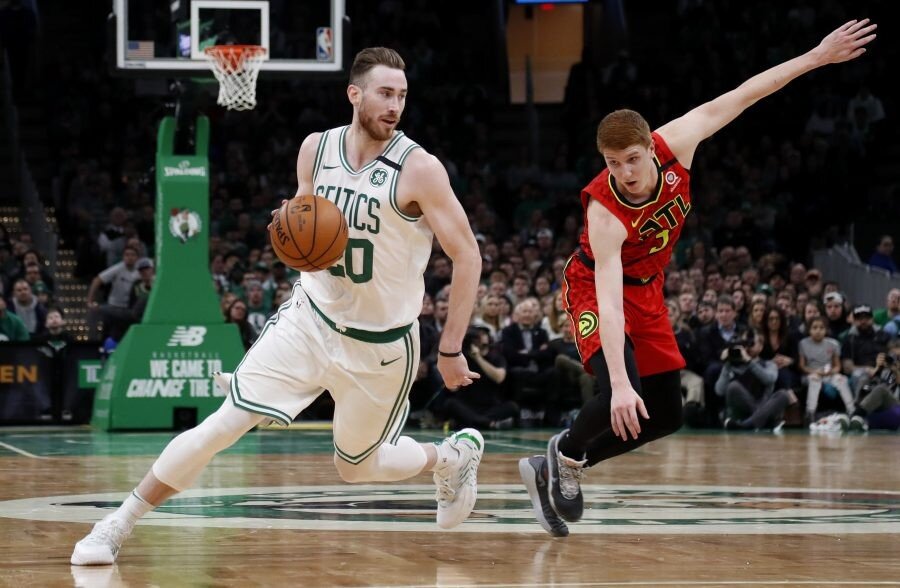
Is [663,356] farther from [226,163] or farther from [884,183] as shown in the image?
[884,183]

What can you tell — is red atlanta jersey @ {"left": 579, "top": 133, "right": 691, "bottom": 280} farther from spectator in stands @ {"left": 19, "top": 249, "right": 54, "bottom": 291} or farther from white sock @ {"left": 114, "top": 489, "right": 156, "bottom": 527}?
spectator in stands @ {"left": 19, "top": 249, "right": 54, "bottom": 291}

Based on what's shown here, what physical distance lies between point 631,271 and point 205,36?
8945 millimetres

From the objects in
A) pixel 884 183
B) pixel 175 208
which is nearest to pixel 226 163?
pixel 175 208

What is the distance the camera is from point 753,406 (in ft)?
57.7

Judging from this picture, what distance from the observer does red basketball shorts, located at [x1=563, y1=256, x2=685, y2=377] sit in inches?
283

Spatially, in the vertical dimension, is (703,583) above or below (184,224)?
below

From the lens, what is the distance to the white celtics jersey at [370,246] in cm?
642

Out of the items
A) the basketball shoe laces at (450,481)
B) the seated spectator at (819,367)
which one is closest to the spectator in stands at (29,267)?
the seated spectator at (819,367)

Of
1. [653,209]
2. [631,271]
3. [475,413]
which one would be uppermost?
[653,209]

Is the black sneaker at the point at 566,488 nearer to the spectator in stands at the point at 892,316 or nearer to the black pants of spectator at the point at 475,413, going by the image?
the black pants of spectator at the point at 475,413

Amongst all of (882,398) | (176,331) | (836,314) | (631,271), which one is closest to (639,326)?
(631,271)

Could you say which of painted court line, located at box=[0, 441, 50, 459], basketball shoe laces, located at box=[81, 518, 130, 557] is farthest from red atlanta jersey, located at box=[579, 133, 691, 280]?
painted court line, located at box=[0, 441, 50, 459]

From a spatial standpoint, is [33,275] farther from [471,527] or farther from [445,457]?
[445,457]

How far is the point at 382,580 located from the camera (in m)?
5.68
